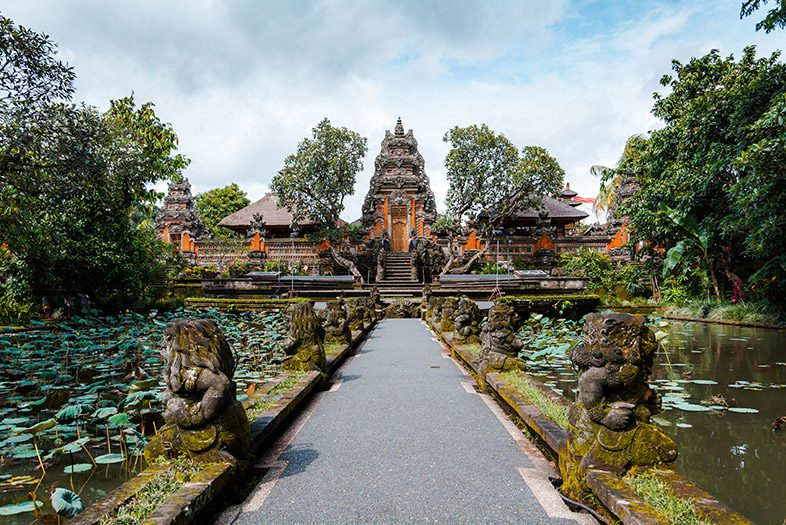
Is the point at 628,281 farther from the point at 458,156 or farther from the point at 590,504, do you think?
the point at 590,504

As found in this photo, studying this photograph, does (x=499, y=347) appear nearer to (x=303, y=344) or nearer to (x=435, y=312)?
(x=303, y=344)

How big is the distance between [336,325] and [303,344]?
2.54 m

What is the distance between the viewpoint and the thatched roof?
27048 mm

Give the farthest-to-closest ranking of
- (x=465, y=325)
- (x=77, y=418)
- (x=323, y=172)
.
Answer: (x=323, y=172) < (x=465, y=325) < (x=77, y=418)

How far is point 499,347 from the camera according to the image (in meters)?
5.64

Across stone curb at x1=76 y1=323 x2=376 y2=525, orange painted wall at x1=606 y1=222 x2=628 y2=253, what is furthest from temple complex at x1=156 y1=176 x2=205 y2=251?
stone curb at x1=76 y1=323 x2=376 y2=525

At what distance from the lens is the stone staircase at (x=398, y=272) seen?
67.8 feet

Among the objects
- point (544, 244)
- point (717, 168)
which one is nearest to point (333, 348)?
point (717, 168)

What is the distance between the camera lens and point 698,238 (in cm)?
1497

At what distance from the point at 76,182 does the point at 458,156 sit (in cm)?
1607

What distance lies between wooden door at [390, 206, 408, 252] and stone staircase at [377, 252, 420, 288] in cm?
143

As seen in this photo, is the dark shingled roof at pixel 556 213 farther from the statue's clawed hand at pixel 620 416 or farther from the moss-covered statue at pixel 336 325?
the statue's clawed hand at pixel 620 416

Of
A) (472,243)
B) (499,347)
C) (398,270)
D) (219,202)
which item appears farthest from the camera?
(219,202)

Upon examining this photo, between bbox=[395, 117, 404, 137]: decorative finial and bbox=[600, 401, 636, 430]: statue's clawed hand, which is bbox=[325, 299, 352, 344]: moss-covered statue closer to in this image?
bbox=[600, 401, 636, 430]: statue's clawed hand
